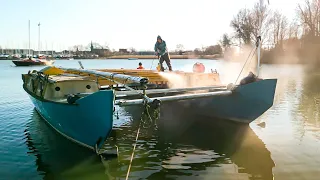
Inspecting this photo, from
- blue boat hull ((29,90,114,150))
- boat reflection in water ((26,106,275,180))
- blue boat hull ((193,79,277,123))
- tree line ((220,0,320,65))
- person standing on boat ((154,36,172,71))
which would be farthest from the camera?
tree line ((220,0,320,65))

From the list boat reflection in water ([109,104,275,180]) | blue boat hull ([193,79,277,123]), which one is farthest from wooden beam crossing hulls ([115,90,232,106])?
boat reflection in water ([109,104,275,180])

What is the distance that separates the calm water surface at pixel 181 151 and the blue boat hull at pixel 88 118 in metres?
0.46

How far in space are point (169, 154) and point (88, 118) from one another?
266cm

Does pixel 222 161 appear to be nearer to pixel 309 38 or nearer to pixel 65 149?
pixel 65 149

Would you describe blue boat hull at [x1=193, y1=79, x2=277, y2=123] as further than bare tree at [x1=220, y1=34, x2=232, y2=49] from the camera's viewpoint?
No

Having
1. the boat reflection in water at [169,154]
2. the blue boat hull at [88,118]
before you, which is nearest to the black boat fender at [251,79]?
the boat reflection in water at [169,154]

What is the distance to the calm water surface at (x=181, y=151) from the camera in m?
8.48

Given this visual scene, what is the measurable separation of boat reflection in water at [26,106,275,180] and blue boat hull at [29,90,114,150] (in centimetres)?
45

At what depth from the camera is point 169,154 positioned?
1003cm

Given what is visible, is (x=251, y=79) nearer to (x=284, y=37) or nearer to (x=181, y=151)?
(x=181, y=151)

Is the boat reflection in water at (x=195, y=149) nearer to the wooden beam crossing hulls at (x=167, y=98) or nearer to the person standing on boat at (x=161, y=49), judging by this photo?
the wooden beam crossing hulls at (x=167, y=98)

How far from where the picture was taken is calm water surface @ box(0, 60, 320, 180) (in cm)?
848

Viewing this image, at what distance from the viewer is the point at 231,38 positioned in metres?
74.6

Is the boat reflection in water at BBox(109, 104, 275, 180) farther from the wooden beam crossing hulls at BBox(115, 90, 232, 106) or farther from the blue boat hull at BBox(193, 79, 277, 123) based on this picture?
the wooden beam crossing hulls at BBox(115, 90, 232, 106)
